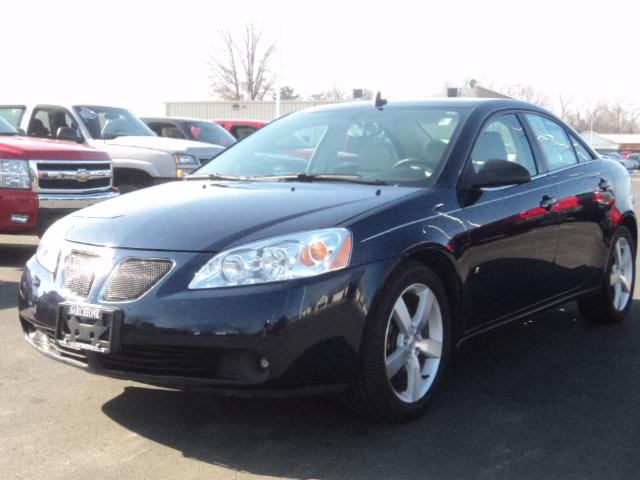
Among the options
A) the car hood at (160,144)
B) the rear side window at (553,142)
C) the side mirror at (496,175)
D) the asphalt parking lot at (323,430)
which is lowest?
the asphalt parking lot at (323,430)

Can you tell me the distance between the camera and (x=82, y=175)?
9406 mm

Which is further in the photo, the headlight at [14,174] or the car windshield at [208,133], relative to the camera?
the car windshield at [208,133]

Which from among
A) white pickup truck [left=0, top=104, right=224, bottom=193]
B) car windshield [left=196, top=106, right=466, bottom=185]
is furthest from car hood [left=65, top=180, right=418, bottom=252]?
white pickup truck [left=0, top=104, right=224, bottom=193]

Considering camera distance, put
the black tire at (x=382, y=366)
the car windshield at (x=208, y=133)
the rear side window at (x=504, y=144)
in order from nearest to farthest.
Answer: the black tire at (x=382, y=366)
the rear side window at (x=504, y=144)
the car windshield at (x=208, y=133)

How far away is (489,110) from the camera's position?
5.23 m

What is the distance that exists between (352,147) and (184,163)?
7.15m

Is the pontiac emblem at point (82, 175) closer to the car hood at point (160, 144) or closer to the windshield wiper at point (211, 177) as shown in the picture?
the car hood at point (160, 144)

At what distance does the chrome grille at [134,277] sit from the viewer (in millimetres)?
3756

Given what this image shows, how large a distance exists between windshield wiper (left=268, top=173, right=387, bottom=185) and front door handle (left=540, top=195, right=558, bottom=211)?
3.83 feet

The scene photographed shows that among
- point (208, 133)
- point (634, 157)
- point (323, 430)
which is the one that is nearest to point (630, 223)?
point (323, 430)

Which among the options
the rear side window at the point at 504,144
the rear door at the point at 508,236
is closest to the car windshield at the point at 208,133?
the rear side window at the point at 504,144

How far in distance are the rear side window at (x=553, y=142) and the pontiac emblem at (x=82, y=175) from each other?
5242 mm

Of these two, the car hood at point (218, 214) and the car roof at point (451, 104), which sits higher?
the car roof at point (451, 104)

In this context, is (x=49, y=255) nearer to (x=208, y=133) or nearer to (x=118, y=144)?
(x=118, y=144)
